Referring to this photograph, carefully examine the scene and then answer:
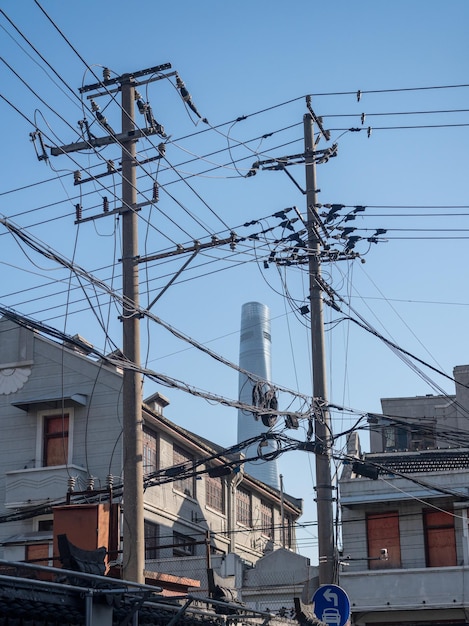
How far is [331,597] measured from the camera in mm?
19578

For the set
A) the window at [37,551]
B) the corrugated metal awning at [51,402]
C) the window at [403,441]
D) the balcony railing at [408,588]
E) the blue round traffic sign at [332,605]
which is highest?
the window at [403,441]

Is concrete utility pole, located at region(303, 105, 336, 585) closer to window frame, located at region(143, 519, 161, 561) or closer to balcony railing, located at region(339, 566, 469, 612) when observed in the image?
window frame, located at region(143, 519, 161, 561)

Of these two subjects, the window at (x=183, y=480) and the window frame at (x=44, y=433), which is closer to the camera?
the window frame at (x=44, y=433)

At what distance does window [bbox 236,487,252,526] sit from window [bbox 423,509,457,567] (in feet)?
32.2

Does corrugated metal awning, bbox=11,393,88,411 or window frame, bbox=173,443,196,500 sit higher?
corrugated metal awning, bbox=11,393,88,411

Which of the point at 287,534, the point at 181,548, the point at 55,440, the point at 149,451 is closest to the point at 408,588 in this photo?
the point at 181,548

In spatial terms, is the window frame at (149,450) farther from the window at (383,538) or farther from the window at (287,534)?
the window at (287,534)

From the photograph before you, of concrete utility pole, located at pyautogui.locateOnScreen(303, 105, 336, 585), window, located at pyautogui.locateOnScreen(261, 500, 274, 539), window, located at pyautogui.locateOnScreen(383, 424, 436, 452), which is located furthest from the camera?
window, located at pyautogui.locateOnScreen(383, 424, 436, 452)

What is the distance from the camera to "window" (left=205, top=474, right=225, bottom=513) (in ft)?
135

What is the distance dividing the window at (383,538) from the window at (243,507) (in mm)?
7984

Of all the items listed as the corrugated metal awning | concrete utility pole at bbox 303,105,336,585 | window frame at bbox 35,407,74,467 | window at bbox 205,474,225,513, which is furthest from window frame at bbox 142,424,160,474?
concrete utility pole at bbox 303,105,336,585

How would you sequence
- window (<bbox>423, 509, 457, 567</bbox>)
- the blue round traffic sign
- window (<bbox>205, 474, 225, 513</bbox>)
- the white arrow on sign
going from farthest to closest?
window (<bbox>205, 474, 225, 513</bbox>)
window (<bbox>423, 509, 457, 567</bbox>)
the white arrow on sign
the blue round traffic sign

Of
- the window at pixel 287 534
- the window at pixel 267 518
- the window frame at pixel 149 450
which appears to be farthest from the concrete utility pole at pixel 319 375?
the window at pixel 287 534

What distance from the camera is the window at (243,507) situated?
44.6 metres
